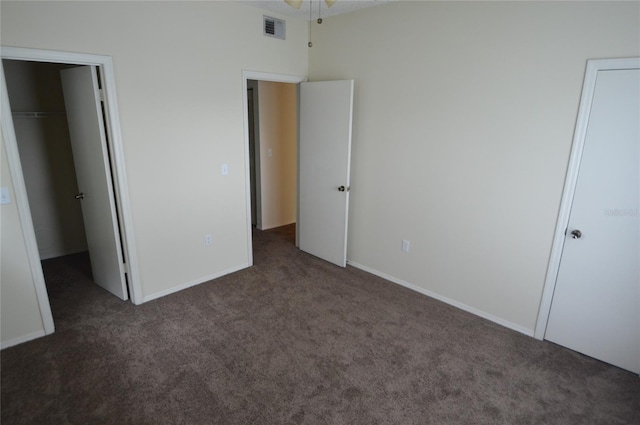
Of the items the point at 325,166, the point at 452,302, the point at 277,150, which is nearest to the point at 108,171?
the point at 325,166

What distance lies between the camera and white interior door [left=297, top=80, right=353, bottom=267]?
3.76m

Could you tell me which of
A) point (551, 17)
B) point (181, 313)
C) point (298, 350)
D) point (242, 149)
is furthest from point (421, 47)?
point (181, 313)

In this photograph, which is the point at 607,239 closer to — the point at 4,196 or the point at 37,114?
the point at 4,196

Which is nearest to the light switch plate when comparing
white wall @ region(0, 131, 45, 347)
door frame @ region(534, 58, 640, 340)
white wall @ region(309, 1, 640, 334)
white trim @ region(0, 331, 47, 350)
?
white wall @ region(0, 131, 45, 347)

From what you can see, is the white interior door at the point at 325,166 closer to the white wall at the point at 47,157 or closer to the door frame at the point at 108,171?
the door frame at the point at 108,171

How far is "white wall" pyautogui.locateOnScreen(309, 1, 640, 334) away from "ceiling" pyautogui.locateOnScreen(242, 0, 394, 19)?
121mm

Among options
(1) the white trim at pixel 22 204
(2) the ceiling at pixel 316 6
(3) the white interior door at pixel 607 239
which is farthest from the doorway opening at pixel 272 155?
(3) the white interior door at pixel 607 239

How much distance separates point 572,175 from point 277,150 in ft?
12.2

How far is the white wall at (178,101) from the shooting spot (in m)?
2.59

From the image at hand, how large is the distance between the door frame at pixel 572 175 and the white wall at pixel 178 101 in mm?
2789

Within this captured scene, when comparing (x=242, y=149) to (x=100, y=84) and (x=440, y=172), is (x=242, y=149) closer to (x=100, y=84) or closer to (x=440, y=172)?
(x=100, y=84)

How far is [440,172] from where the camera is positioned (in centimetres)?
320

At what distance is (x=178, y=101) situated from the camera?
3152mm

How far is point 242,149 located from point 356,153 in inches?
48.3
